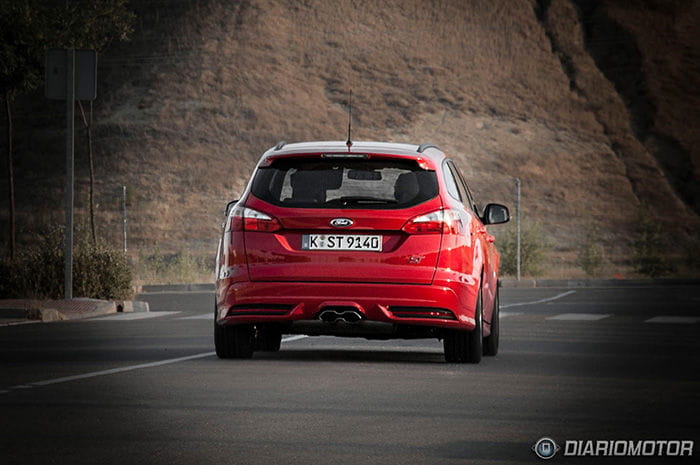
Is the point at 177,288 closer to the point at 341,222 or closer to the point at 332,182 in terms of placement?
the point at 332,182

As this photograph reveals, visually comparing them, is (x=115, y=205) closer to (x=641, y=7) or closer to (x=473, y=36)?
(x=473, y=36)

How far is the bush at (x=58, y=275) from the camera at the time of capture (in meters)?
26.0

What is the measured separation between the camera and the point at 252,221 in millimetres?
13000

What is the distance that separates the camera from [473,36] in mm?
98938

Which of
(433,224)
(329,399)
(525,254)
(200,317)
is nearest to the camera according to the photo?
(329,399)

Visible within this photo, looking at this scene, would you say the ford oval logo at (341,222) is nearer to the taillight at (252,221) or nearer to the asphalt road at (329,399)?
the taillight at (252,221)

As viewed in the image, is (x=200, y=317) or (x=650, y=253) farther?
(x=650, y=253)

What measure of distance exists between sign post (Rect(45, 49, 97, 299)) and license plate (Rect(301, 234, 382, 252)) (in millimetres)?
11364

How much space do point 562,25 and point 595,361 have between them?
87.9 metres

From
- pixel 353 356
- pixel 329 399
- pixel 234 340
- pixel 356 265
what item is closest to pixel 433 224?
pixel 356 265

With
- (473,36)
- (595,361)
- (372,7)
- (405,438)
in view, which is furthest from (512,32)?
(405,438)

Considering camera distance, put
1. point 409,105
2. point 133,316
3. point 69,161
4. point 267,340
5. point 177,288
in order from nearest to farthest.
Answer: point 267,340 < point 133,316 < point 69,161 < point 177,288 < point 409,105

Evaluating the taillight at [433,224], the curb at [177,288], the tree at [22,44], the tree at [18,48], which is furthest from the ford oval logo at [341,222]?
the curb at [177,288]

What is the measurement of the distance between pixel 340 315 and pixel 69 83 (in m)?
12.1
